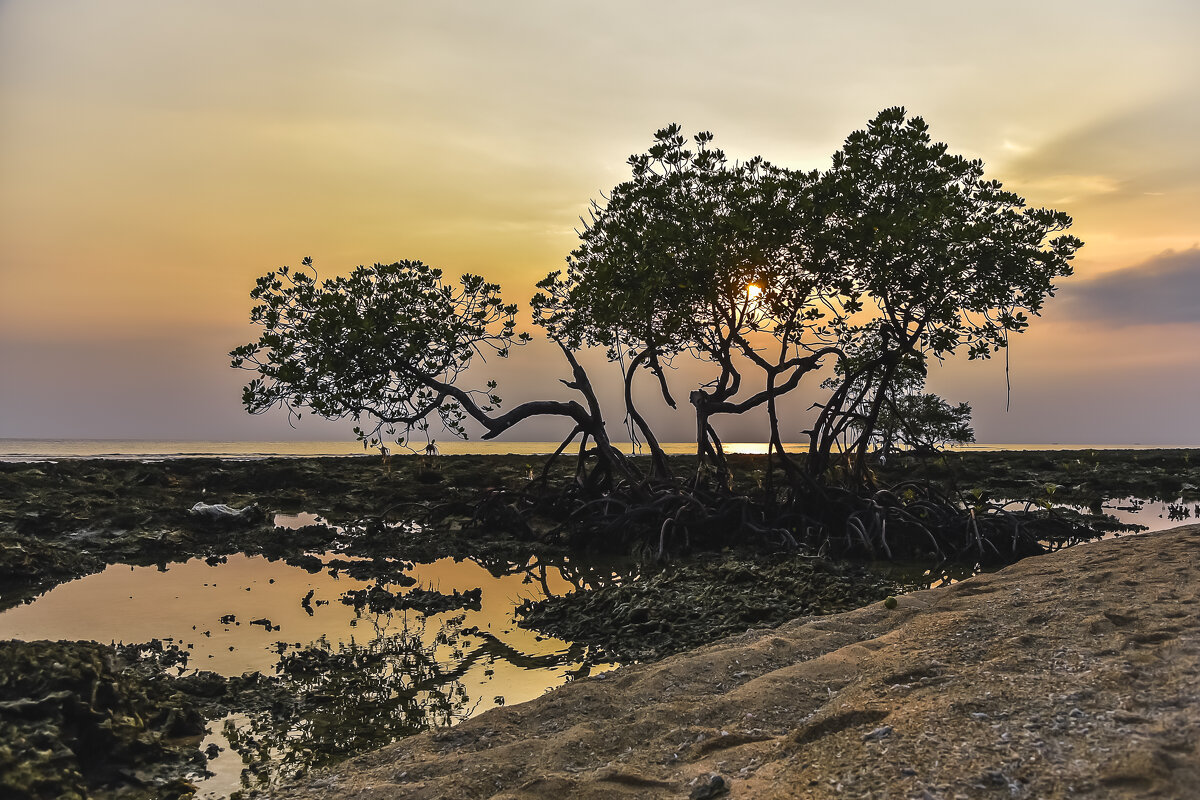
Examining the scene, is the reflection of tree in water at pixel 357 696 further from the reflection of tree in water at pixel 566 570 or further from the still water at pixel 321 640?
the reflection of tree in water at pixel 566 570

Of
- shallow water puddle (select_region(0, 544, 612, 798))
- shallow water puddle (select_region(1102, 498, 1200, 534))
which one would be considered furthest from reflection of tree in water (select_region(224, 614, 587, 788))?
shallow water puddle (select_region(1102, 498, 1200, 534))

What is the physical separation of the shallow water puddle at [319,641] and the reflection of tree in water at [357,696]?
0.02 meters

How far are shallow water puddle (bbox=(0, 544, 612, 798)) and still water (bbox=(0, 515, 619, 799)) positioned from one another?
2 centimetres

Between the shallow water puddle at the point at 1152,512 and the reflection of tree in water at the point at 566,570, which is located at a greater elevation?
the reflection of tree in water at the point at 566,570

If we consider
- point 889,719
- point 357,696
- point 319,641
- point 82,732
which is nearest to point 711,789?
point 889,719

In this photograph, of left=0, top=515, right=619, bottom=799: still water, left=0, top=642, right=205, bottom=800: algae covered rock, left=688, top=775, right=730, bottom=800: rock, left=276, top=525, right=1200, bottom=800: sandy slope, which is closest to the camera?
left=276, top=525, right=1200, bottom=800: sandy slope

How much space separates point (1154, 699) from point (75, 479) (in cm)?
2818

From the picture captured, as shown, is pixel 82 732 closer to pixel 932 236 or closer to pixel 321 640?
pixel 321 640

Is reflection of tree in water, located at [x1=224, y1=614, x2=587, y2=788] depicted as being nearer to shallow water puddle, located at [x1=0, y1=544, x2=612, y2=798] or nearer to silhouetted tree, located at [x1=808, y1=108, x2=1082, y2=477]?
shallow water puddle, located at [x1=0, y1=544, x2=612, y2=798]

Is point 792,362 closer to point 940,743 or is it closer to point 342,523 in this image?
point 342,523

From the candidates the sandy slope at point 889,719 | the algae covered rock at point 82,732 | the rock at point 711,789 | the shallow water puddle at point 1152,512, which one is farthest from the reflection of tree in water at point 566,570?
the shallow water puddle at point 1152,512

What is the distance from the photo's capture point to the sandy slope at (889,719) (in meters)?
3.71

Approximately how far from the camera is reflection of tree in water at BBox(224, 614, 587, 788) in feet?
19.3

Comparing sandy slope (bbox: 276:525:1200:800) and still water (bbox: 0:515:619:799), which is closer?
sandy slope (bbox: 276:525:1200:800)
